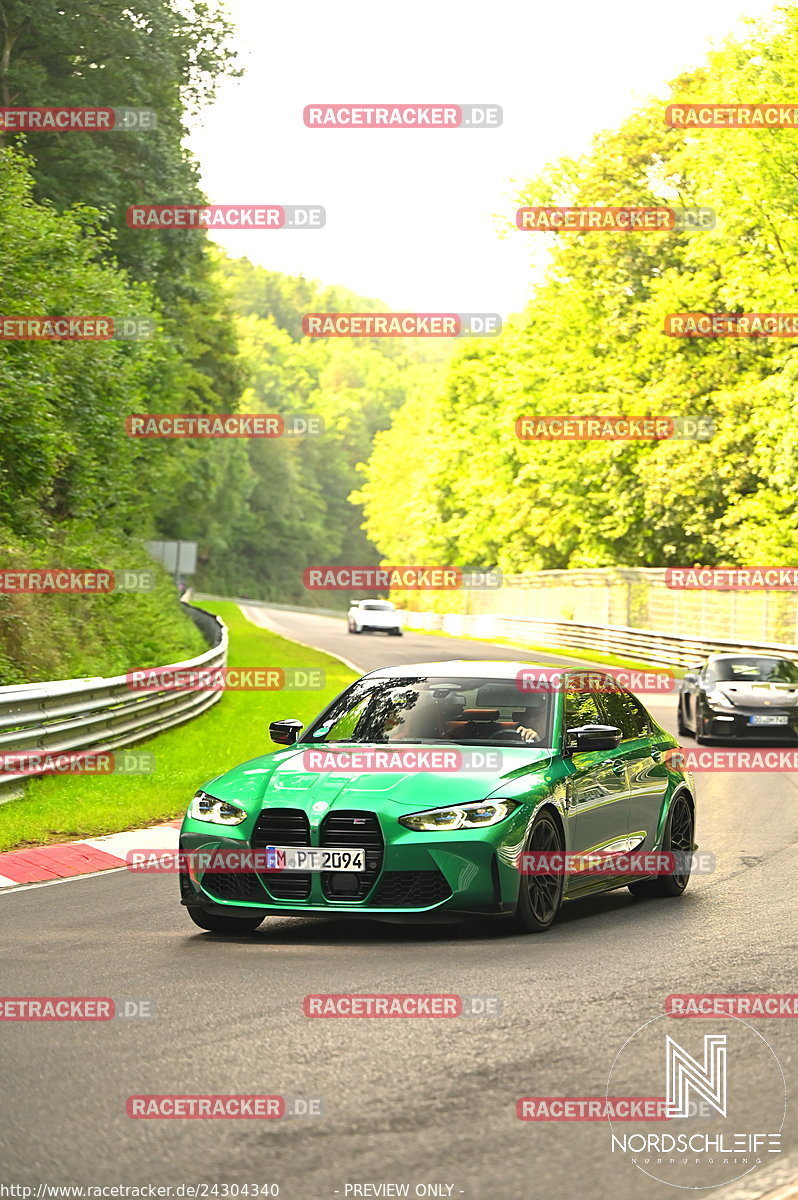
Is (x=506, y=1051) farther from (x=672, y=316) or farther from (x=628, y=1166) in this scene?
(x=672, y=316)

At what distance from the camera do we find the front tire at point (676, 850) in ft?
34.9

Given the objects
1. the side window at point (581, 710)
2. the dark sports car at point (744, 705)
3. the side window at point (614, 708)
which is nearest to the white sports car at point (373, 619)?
the dark sports car at point (744, 705)

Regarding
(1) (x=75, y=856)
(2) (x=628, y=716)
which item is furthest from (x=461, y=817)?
(1) (x=75, y=856)

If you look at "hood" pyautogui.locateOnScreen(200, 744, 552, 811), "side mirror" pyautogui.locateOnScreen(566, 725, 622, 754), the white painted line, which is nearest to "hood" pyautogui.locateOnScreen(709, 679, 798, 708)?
the white painted line

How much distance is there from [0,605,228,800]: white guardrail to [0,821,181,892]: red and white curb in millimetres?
1777

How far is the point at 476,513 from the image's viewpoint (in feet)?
278

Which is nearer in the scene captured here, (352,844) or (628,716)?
(352,844)

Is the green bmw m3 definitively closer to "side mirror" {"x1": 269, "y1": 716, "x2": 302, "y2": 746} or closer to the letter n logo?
"side mirror" {"x1": 269, "y1": 716, "x2": 302, "y2": 746}

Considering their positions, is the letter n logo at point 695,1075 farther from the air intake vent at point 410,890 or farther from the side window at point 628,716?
the side window at point 628,716

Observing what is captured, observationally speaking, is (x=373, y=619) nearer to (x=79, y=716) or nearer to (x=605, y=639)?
(x=605, y=639)

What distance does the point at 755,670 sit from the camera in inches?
1037

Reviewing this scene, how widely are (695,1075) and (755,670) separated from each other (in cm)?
2097

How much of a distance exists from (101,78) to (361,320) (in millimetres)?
13166

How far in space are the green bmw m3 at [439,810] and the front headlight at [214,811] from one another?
0.01 metres
